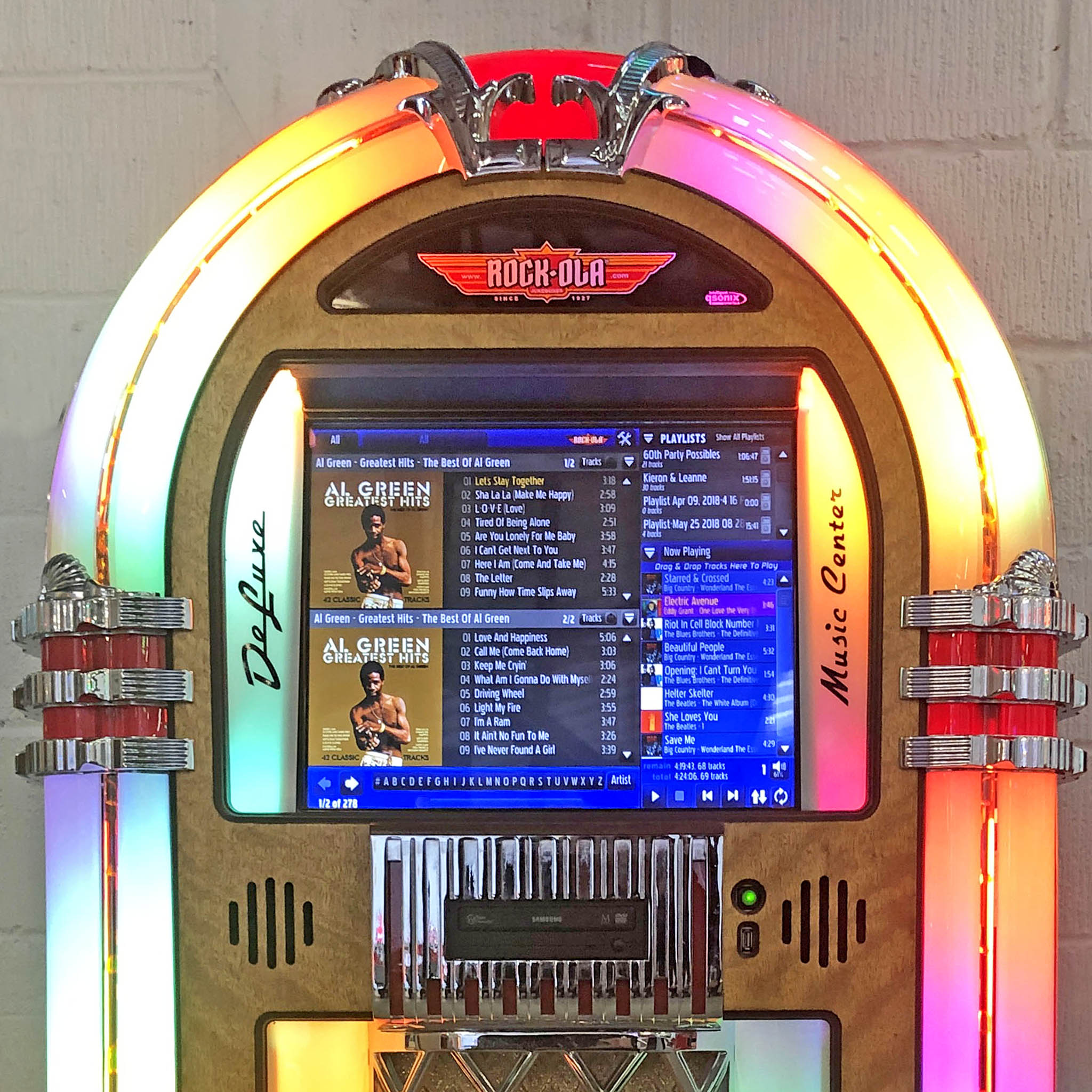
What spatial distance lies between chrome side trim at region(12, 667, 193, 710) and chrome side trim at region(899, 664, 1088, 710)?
1.99 ft

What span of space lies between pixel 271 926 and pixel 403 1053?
0.15 meters

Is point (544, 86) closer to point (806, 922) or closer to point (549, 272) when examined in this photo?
point (549, 272)

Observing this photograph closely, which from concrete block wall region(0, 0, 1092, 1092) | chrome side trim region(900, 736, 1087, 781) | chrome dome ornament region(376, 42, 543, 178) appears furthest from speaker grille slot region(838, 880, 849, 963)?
chrome dome ornament region(376, 42, 543, 178)

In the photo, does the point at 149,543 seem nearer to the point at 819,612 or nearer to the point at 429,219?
the point at 429,219

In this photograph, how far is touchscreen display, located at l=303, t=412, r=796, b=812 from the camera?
38.3 inches

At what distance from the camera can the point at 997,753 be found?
2.98 feet

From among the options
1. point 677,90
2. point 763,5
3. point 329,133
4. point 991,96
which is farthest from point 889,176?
point 329,133

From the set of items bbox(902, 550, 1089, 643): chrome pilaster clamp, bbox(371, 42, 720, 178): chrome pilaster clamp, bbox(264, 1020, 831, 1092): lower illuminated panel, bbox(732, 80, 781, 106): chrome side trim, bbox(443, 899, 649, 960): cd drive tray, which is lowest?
bbox(264, 1020, 831, 1092): lower illuminated panel

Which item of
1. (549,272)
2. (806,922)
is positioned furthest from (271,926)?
(549,272)

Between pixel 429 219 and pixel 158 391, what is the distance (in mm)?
274

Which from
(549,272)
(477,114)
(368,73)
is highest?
(368,73)

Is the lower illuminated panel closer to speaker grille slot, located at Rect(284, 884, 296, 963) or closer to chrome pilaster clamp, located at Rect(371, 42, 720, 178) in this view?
speaker grille slot, located at Rect(284, 884, 296, 963)

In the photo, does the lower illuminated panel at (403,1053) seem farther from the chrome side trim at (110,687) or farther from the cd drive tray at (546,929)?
the chrome side trim at (110,687)

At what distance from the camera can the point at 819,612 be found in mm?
982
